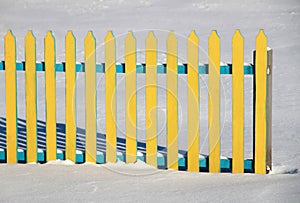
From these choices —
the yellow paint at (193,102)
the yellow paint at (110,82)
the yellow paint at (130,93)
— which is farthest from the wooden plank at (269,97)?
the yellow paint at (110,82)

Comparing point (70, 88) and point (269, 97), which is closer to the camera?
point (269, 97)

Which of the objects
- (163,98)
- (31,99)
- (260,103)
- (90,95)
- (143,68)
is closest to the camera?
(260,103)

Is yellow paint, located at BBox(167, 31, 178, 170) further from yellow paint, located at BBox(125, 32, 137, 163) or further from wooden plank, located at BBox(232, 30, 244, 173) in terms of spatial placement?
wooden plank, located at BBox(232, 30, 244, 173)

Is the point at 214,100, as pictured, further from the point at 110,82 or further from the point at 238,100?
the point at 110,82

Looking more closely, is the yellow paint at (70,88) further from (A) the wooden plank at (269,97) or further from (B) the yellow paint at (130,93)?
(A) the wooden plank at (269,97)

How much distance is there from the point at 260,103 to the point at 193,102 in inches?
25.0

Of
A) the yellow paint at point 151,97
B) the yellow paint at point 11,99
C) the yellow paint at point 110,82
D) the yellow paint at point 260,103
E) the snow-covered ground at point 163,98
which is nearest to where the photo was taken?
the snow-covered ground at point 163,98

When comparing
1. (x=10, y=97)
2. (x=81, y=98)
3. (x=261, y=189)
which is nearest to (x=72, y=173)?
(x=10, y=97)

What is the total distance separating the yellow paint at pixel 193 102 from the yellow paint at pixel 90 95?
95 centimetres

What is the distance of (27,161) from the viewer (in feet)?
20.2

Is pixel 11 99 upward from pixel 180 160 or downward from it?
upward

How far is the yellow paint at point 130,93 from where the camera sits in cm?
575

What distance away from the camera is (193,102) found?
5715 mm

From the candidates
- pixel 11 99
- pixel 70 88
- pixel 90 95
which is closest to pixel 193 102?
pixel 90 95
